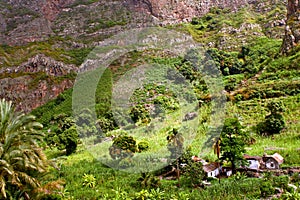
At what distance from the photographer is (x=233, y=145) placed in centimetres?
2189

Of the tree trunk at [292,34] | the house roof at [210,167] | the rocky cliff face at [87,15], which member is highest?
the rocky cliff face at [87,15]

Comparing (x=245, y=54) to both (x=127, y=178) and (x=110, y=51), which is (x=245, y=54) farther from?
(x=127, y=178)

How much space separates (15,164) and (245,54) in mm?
54478

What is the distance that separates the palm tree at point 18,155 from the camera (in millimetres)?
15281

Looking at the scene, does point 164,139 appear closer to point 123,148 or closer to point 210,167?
point 123,148

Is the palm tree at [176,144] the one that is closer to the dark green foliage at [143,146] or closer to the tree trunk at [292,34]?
the dark green foliage at [143,146]

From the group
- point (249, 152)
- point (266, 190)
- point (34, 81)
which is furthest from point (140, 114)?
point (34, 81)

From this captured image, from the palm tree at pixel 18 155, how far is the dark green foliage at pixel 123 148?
37.2ft

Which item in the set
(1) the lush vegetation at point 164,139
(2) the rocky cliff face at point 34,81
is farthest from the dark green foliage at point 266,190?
(2) the rocky cliff face at point 34,81

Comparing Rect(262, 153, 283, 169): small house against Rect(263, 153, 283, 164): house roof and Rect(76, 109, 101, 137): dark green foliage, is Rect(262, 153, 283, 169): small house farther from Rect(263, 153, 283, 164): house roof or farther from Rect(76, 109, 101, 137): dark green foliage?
Result: Rect(76, 109, 101, 137): dark green foliage

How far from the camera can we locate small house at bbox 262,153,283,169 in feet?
72.8

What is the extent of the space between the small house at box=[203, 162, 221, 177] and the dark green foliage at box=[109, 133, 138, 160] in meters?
7.70

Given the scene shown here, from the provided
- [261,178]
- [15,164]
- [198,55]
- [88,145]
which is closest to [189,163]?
[261,178]

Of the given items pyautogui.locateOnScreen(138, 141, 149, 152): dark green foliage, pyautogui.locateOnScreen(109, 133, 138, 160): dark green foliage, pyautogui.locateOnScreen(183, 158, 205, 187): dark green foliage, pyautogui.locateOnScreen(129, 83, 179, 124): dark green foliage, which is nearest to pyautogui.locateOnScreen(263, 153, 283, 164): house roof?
pyautogui.locateOnScreen(183, 158, 205, 187): dark green foliage
